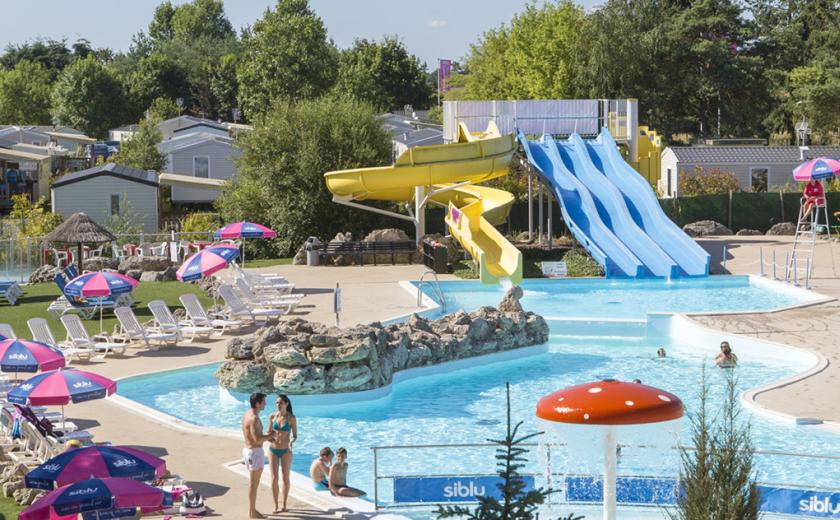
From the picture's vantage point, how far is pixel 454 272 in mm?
33531

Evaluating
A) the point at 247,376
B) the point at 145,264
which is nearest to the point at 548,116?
the point at 145,264

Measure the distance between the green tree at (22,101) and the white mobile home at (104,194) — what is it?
55.9 metres

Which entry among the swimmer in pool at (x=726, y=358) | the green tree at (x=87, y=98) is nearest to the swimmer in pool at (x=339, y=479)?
the swimmer in pool at (x=726, y=358)

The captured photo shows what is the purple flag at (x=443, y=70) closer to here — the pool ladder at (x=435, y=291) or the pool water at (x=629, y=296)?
the pool water at (x=629, y=296)

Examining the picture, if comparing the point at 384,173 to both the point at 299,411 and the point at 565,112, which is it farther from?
the point at 299,411

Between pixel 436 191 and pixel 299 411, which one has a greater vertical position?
pixel 436 191

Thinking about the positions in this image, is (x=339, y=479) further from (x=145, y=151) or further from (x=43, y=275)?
(x=145, y=151)

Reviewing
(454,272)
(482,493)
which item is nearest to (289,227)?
(454,272)

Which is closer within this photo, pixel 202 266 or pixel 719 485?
pixel 719 485

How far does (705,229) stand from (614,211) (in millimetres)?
8039

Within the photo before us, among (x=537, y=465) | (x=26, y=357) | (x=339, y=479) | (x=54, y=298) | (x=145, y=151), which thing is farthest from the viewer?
(x=145, y=151)

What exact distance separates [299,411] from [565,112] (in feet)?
81.4

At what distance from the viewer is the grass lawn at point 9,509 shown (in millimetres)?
12391

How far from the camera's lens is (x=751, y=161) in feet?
160
